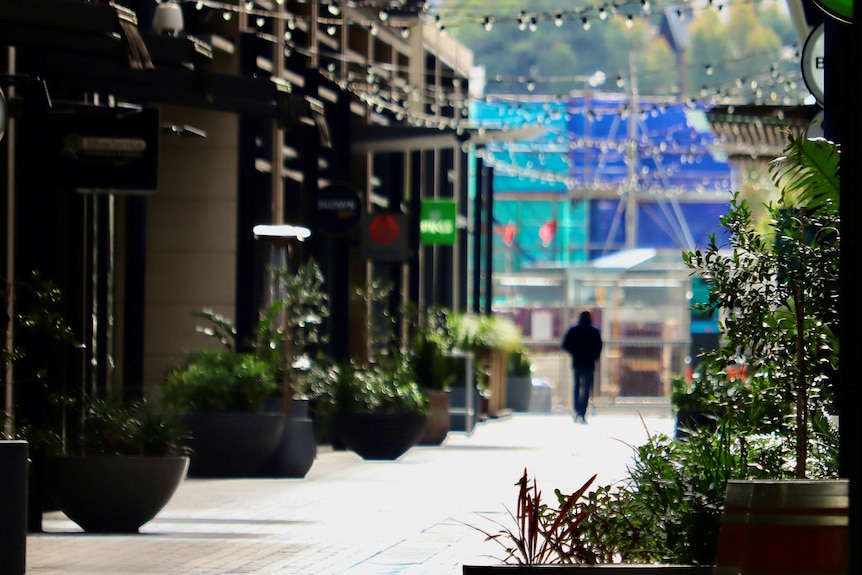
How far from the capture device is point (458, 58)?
4562 cm

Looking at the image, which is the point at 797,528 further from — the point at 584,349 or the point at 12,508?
the point at 584,349

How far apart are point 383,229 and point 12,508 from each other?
17850mm

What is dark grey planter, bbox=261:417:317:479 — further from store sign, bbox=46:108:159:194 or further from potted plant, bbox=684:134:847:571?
potted plant, bbox=684:134:847:571

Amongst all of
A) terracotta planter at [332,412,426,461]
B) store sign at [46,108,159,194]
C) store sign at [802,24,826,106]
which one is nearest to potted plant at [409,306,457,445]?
terracotta planter at [332,412,426,461]

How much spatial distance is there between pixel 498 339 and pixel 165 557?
22.7 m

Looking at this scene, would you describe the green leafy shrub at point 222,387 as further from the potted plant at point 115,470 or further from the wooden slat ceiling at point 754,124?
the wooden slat ceiling at point 754,124

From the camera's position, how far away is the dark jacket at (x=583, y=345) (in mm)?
37062

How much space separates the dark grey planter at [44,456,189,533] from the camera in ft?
44.1

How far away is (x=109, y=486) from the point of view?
13.5 metres

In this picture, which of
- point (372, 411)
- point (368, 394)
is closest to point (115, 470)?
point (372, 411)

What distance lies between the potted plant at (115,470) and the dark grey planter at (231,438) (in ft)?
17.3

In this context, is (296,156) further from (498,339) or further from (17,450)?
(17,450)

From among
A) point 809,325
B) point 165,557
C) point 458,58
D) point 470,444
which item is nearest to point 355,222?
point 470,444

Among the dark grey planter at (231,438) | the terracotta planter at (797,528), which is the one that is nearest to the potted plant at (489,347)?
the dark grey planter at (231,438)
